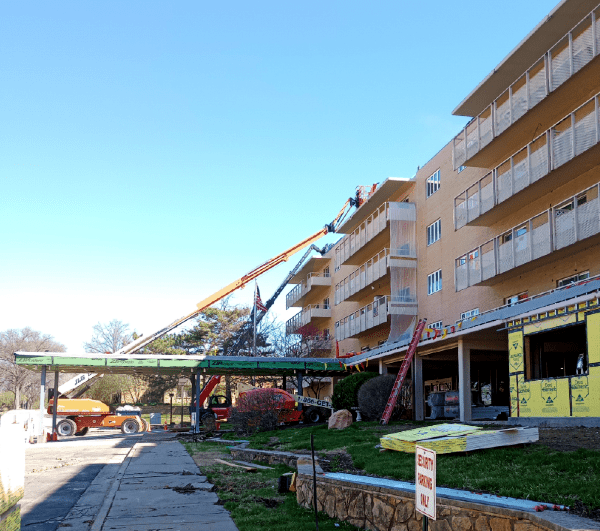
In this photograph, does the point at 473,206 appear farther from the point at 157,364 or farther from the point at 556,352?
the point at 157,364

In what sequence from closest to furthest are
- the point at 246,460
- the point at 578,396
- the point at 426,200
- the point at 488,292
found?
the point at 578,396
the point at 246,460
the point at 488,292
the point at 426,200

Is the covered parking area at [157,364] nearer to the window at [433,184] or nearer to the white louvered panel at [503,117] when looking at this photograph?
the window at [433,184]

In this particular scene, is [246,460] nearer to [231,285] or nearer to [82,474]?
[82,474]

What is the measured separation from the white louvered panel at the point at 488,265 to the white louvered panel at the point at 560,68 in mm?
6579

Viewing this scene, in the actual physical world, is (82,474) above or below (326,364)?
below

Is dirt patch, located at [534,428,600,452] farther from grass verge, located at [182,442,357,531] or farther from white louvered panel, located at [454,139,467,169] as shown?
white louvered panel, located at [454,139,467,169]

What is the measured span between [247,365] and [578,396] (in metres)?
22.8

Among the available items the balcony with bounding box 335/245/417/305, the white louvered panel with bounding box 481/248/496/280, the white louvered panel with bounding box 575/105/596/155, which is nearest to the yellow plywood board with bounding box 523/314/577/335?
the white louvered panel with bounding box 575/105/596/155

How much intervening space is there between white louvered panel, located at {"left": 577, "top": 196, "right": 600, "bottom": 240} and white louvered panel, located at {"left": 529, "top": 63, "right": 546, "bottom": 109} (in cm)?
426

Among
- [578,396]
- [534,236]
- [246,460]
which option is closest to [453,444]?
[578,396]

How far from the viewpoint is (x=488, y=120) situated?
25062 millimetres

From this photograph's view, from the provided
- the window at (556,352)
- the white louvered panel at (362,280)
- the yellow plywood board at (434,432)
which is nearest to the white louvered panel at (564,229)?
the window at (556,352)

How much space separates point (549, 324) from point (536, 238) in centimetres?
529

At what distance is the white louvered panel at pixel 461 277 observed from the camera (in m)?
26.6
